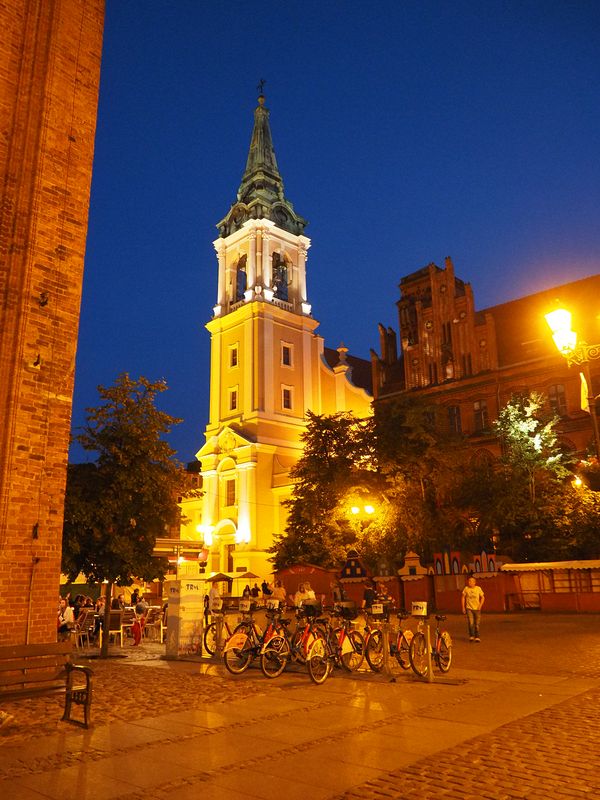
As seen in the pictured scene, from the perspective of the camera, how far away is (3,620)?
9609mm

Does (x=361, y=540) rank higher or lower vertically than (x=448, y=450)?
lower

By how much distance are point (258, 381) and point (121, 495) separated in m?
37.2

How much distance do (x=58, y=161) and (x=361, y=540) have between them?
26.9m

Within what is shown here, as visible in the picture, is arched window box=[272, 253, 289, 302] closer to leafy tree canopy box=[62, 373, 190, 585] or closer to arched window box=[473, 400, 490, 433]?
arched window box=[473, 400, 490, 433]

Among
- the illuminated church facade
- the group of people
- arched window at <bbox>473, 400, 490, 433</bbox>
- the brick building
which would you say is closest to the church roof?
the illuminated church facade

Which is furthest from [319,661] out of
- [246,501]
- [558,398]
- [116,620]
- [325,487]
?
[246,501]

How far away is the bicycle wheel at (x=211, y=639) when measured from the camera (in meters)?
16.0

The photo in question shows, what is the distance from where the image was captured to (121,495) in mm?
16766

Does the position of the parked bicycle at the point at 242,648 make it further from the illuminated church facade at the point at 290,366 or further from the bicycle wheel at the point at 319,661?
the illuminated church facade at the point at 290,366

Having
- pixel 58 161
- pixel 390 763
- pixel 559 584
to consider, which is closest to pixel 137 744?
pixel 390 763

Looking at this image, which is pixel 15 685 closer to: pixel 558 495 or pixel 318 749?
pixel 318 749

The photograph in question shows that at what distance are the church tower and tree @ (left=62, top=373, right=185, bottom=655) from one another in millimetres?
31304

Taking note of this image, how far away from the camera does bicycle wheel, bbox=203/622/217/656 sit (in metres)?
16.0

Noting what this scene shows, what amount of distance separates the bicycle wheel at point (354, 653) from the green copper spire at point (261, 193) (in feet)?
169
